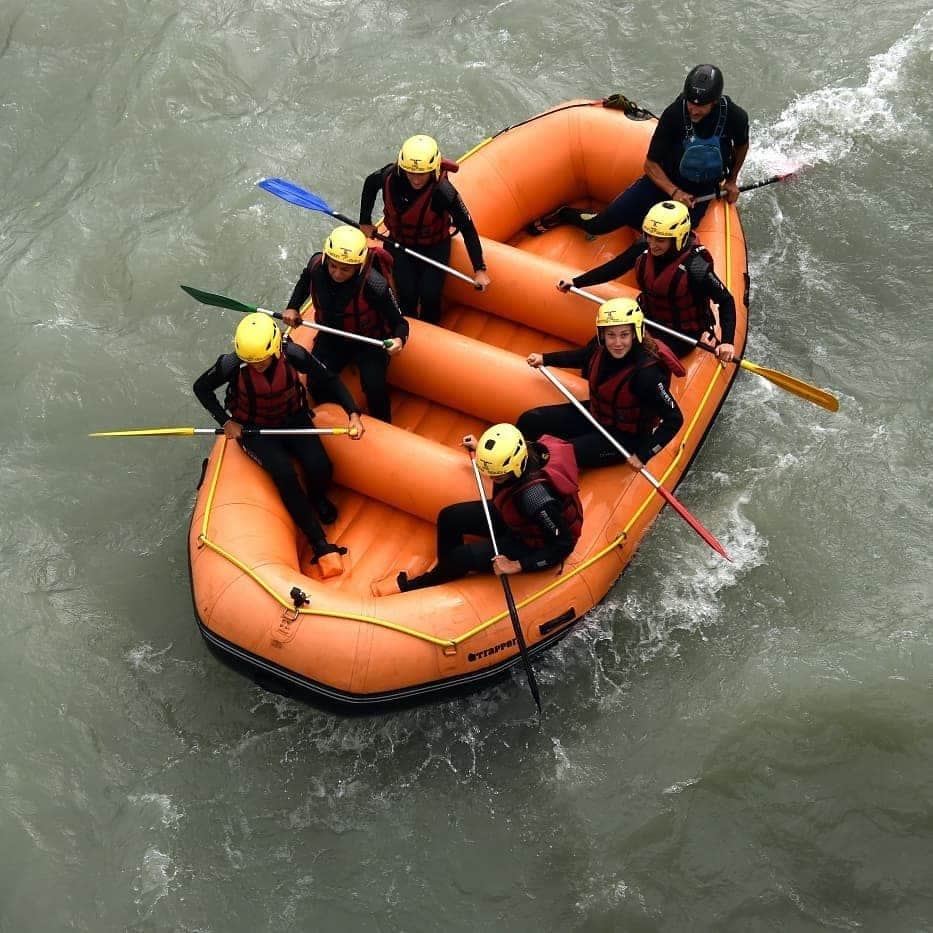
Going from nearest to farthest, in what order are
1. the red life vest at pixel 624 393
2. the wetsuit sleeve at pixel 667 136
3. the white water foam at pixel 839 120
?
the red life vest at pixel 624 393 < the wetsuit sleeve at pixel 667 136 < the white water foam at pixel 839 120

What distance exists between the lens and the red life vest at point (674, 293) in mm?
5305

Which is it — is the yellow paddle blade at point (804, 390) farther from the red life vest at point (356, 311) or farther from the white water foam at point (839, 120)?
the white water foam at point (839, 120)

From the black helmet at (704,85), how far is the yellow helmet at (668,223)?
0.74m

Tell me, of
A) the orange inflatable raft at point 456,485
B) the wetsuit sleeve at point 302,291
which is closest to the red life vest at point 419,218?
the orange inflatable raft at point 456,485

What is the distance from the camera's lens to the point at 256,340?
4.82 meters

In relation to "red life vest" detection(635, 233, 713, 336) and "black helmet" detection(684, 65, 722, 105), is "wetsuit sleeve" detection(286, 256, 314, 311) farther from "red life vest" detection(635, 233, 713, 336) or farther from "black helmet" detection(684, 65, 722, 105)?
"black helmet" detection(684, 65, 722, 105)

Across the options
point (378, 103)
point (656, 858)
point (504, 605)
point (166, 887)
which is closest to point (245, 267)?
point (378, 103)

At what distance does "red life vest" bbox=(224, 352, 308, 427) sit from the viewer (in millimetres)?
5000

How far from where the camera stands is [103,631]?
586cm

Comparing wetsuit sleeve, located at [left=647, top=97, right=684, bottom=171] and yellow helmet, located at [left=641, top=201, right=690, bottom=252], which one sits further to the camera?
wetsuit sleeve, located at [left=647, top=97, right=684, bottom=171]

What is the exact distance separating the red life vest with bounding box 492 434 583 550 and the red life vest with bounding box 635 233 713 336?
110cm

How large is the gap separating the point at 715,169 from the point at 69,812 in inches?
194

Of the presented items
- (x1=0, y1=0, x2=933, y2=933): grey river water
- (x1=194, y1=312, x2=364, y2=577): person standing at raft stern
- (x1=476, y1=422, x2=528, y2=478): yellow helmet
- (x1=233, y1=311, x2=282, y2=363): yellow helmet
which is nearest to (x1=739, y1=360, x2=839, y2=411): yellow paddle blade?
(x1=0, y1=0, x2=933, y2=933): grey river water

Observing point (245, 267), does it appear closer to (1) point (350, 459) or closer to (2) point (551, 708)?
(1) point (350, 459)
